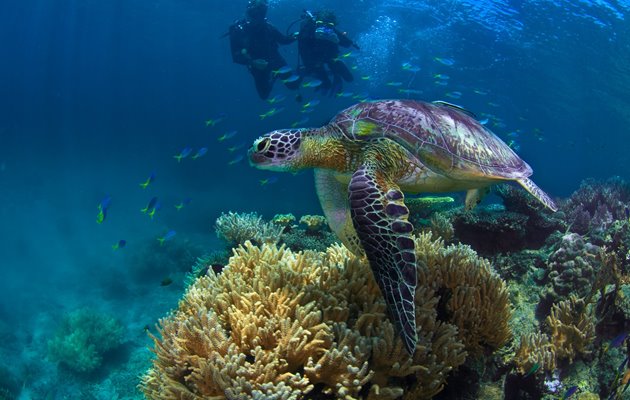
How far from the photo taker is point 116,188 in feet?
142

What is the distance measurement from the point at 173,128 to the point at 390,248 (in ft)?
292

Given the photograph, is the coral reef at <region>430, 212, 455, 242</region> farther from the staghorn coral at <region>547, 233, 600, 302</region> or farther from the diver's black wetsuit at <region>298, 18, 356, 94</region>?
the diver's black wetsuit at <region>298, 18, 356, 94</region>

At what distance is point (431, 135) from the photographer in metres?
3.09

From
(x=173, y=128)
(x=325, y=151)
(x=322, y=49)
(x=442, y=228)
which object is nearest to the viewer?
(x=325, y=151)

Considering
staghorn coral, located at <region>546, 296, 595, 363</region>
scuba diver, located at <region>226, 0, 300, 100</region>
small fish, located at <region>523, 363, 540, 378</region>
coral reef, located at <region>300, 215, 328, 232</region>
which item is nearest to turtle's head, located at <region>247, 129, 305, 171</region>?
small fish, located at <region>523, 363, 540, 378</region>

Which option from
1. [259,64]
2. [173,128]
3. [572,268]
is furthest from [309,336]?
[173,128]

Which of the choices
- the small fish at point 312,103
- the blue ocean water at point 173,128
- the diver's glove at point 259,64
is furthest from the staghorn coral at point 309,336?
the diver's glove at point 259,64

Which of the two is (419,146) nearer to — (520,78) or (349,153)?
(349,153)

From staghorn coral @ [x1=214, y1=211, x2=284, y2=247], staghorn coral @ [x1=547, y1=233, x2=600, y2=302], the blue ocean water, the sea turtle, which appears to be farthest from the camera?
the blue ocean water

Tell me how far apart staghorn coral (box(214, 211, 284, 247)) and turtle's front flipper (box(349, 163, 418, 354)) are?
13.6 feet

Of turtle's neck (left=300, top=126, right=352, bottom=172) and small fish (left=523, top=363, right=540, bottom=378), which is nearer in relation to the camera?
small fish (left=523, top=363, right=540, bottom=378)

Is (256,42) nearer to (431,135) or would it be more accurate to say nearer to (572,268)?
(431,135)

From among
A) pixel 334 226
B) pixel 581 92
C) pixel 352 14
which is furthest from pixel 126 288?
pixel 581 92

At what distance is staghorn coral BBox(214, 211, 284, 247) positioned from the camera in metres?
6.47
